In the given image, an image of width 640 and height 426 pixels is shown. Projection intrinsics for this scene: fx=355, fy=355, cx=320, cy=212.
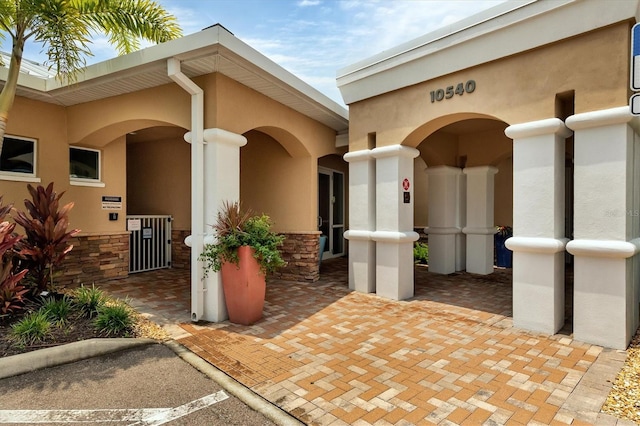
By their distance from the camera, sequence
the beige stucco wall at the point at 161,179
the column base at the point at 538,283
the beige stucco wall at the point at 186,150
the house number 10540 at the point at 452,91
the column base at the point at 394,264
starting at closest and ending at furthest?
1. the column base at the point at 538,283
2. the house number 10540 at the point at 452,91
3. the beige stucco wall at the point at 186,150
4. the column base at the point at 394,264
5. the beige stucco wall at the point at 161,179

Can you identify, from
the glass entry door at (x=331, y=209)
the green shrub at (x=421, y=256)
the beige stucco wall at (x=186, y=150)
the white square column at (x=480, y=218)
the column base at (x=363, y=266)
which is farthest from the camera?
the glass entry door at (x=331, y=209)

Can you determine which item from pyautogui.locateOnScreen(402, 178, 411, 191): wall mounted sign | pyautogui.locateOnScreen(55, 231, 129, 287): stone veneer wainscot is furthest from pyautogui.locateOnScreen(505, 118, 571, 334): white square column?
pyautogui.locateOnScreen(55, 231, 129, 287): stone veneer wainscot

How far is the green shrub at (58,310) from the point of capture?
14.5 ft

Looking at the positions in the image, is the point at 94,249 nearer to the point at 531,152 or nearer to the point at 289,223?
the point at 289,223

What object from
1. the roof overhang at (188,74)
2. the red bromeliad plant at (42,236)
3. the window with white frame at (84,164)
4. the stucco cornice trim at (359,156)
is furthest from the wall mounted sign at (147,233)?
the stucco cornice trim at (359,156)

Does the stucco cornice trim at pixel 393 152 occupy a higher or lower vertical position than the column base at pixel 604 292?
higher

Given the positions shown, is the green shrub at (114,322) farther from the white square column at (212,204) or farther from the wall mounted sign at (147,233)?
the wall mounted sign at (147,233)

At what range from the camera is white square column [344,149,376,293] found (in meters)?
6.75

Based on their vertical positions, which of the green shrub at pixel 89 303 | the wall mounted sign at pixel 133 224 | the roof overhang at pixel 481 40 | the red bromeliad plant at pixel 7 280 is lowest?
the green shrub at pixel 89 303

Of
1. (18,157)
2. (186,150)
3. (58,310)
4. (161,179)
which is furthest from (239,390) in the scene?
(161,179)

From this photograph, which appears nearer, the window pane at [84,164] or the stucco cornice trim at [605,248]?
the stucco cornice trim at [605,248]

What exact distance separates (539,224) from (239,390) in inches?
164

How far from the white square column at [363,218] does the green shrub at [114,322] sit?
157 inches

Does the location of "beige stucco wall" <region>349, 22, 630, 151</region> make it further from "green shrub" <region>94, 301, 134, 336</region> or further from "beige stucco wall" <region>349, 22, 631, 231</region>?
"green shrub" <region>94, 301, 134, 336</region>
